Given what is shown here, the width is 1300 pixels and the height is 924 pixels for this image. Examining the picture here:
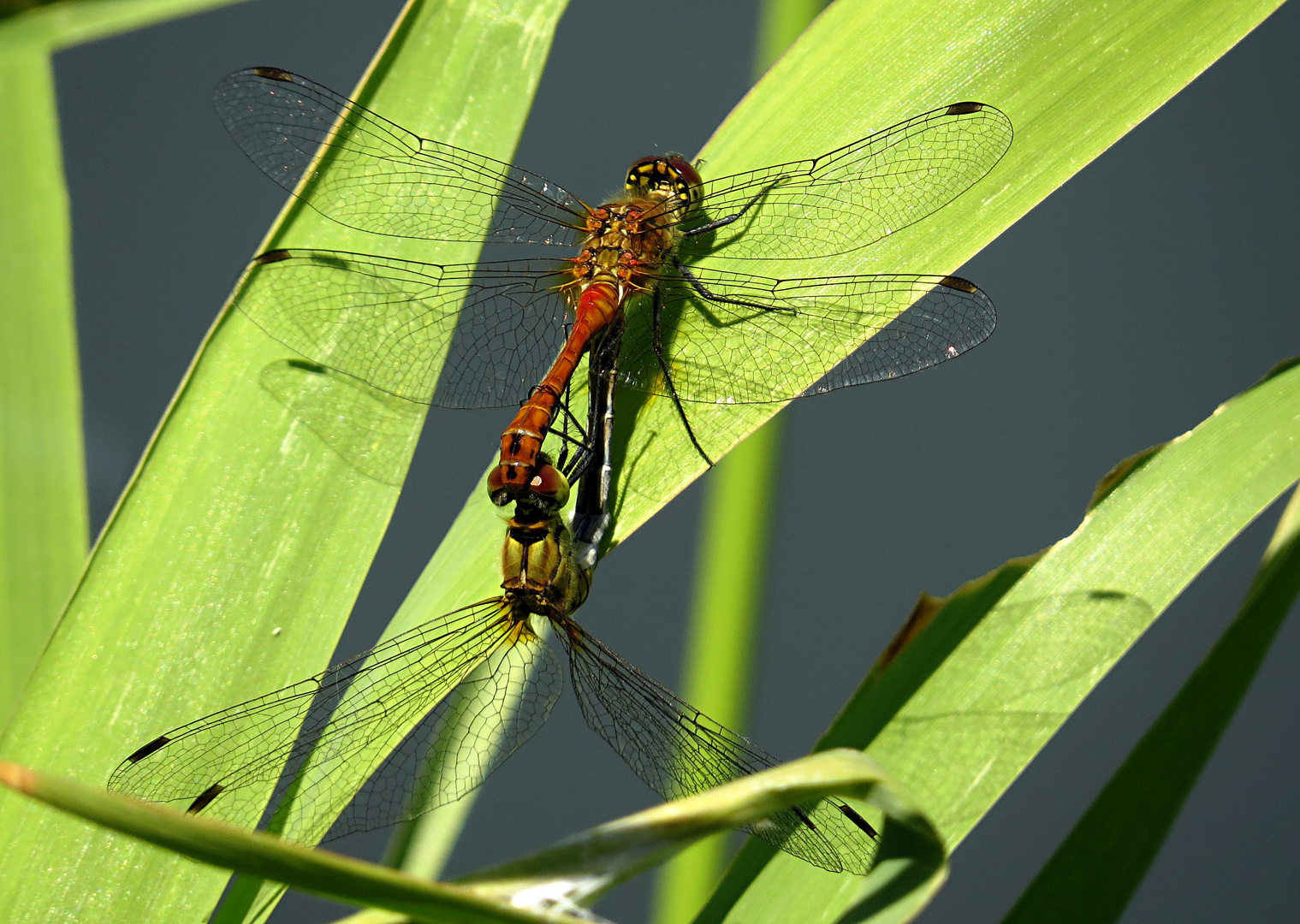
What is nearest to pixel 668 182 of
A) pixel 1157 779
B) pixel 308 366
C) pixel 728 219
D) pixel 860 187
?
pixel 728 219

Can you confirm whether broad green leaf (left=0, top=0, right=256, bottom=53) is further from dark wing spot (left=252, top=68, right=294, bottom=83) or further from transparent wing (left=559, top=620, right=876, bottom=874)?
transparent wing (left=559, top=620, right=876, bottom=874)

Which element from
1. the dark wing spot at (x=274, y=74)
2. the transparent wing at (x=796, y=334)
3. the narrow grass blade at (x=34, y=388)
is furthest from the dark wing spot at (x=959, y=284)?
the narrow grass blade at (x=34, y=388)

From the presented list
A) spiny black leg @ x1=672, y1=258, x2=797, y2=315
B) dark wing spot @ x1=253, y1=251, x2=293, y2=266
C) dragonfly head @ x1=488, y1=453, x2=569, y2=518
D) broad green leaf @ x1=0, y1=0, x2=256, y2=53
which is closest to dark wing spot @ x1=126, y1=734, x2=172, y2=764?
dragonfly head @ x1=488, y1=453, x2=569, y2=518

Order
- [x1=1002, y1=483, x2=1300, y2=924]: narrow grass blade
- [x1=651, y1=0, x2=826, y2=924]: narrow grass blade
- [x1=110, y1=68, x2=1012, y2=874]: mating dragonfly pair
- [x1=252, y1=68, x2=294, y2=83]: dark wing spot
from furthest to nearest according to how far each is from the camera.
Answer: [x1=651, y1=0, x2=826, y2=924]: narrow grass blade, [x1=252, y1=68, x2=294, y2=83]: dark wing spot, [x1=110, y1=68, x2=1012, y2=874]: mating dragonfly pair, [x1=1002, y1=483, x2=1300, y2=924]: narrow grass blade

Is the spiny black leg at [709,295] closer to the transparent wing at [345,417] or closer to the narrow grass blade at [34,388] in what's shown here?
the transparent wing at [345,417]

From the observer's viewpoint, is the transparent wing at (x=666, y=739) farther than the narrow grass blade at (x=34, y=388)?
No

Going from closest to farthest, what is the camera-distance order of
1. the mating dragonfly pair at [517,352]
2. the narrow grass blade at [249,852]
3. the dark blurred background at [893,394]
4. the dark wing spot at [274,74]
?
the narrow grass blade at [249,852] < the mating dragonfly pair at [517,352] < the dark wing spot at [274,74] < the dark blurred background at [893,394]

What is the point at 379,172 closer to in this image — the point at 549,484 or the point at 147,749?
the point at 549,484

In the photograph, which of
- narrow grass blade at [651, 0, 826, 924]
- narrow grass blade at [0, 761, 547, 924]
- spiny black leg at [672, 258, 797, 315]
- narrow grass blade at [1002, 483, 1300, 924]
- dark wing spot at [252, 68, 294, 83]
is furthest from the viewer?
narrow grass blade at [651, 0, 826, 924]

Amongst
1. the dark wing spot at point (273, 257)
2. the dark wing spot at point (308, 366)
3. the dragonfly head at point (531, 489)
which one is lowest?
the dark wing spot at point (308, 366)
